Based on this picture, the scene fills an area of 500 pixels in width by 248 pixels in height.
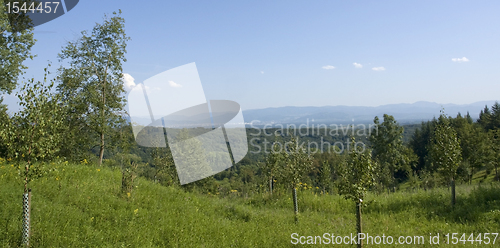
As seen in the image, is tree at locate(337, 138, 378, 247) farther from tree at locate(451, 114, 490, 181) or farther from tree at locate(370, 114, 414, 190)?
tree at locate(451, 114, 490, 181)

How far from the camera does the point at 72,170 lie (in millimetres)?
11609

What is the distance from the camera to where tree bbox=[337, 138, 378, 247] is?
796 centimetres

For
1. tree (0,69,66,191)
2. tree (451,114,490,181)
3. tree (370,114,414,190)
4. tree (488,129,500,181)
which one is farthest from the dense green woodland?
tree (451,114,490,181)

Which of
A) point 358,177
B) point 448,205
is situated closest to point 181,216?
point 358,177

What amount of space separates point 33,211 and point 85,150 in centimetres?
769

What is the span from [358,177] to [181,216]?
21.7ft

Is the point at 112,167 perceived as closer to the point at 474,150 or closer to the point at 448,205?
the point at 448,205

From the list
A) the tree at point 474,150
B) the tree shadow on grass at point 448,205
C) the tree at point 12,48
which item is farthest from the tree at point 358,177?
the tree at point 474,150

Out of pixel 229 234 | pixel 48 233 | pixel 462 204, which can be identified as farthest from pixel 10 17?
pixel 462 204

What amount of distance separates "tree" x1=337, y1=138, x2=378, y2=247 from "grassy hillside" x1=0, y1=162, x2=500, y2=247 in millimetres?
816

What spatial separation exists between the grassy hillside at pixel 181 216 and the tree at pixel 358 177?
816 mm

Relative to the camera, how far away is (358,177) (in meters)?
8.14

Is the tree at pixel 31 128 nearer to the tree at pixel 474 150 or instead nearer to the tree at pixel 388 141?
the tree at pixel 388 141

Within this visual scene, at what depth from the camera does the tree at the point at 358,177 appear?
26.1 feet
